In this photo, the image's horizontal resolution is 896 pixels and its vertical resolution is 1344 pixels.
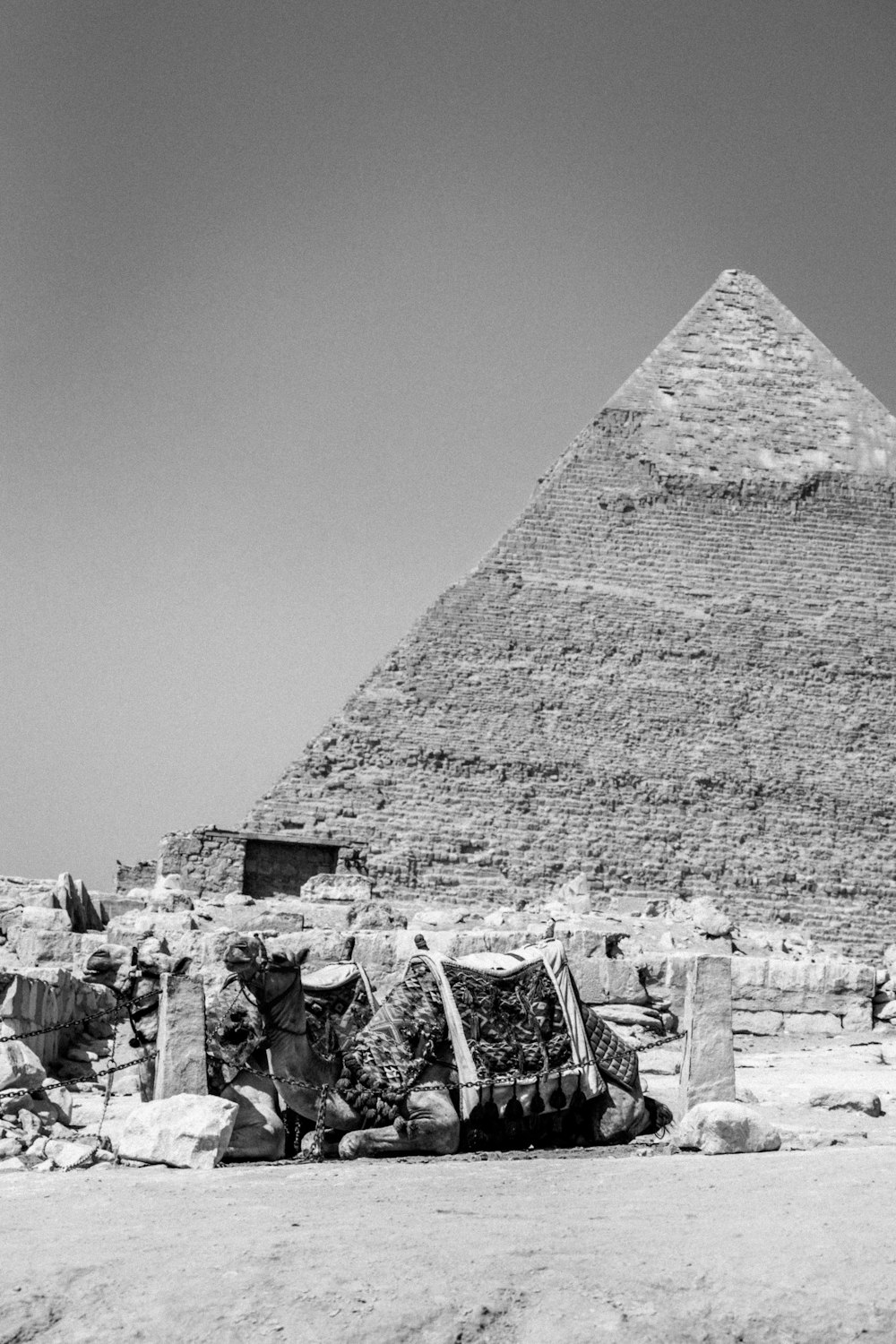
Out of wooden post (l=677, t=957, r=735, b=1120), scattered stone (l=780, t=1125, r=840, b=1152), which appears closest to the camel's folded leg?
wooden post (l=677, t=957, r=735, b=1120)

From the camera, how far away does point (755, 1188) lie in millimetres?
4453

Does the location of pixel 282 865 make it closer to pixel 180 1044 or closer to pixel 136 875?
pixel 136 875

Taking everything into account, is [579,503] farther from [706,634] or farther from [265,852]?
[265,852]

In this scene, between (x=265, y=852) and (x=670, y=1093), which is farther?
(x=265, y=852)

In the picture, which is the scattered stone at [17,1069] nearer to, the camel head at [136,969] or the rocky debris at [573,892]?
the camel head at [136,969]

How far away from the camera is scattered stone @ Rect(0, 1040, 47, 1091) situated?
571 centimetres

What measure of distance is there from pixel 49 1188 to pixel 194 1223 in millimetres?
633

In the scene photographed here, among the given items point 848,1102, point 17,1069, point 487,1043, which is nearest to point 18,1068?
point 17,1069

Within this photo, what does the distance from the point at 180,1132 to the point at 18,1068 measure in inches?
40.4

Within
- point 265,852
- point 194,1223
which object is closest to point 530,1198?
point 194,1223

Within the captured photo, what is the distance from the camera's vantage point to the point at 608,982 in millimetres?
8156

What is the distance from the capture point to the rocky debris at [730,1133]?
5176mm

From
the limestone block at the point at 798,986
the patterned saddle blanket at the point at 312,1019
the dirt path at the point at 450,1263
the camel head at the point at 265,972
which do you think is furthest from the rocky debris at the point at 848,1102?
the limestone block at the point at 798,986

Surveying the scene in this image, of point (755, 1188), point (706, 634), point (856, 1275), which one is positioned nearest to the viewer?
point (856, 1275)
